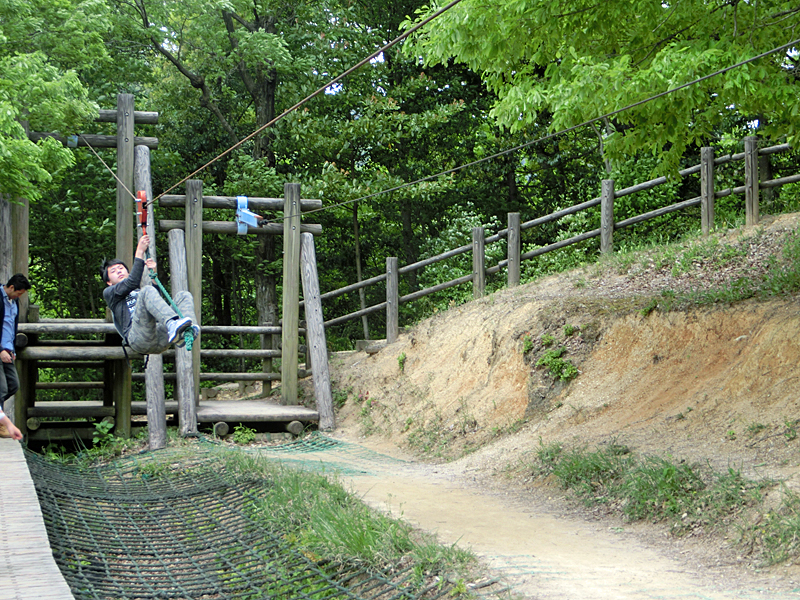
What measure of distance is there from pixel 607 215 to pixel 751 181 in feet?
6.71

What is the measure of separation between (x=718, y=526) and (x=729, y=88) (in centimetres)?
343

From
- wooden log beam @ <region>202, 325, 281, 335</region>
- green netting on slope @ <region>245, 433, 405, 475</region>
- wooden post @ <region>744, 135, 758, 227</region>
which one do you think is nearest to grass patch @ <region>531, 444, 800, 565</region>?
green netting on slope @ <region>245, 433, 405, 475</region>

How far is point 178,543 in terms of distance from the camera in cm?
612

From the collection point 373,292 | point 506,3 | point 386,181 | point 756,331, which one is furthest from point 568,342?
point 373,292

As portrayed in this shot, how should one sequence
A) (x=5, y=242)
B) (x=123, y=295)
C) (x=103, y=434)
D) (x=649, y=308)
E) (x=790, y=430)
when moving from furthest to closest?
(x=103, y=434) → (x=5, y=242) → (x=649, y=308) → (x=123, y=295) → (x=790, y=430)

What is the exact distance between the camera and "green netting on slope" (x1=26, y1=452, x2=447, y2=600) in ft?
15.9

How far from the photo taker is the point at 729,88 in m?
6.27

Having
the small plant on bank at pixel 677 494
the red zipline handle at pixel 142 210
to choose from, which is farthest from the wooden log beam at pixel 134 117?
the small plant on bank at pixel 677 494

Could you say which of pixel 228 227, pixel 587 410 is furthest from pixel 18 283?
pixel 587 410

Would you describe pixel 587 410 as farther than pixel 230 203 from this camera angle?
No

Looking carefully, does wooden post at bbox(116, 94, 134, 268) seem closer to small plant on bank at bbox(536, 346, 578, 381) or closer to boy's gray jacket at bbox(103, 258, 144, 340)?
boy's gray jacket at bbox(103, 258, 144, 340)

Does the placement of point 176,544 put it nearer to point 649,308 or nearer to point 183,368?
point 183,368

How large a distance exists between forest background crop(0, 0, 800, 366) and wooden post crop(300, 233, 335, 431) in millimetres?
1053

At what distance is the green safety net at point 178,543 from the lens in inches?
189
